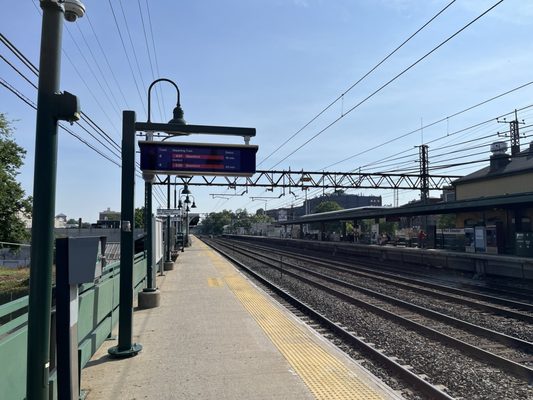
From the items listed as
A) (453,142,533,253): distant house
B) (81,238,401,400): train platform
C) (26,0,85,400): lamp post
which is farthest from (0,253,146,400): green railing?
(453,142,533,253): distant house

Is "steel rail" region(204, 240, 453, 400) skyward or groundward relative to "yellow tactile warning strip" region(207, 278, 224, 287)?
groundward

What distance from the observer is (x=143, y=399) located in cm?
504

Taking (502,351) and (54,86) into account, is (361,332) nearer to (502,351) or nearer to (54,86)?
(502,351)

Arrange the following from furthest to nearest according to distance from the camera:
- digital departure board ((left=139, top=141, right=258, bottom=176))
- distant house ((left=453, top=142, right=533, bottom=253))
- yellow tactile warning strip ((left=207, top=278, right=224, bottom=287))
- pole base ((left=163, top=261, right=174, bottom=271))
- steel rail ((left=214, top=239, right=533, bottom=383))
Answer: distant house ((left=453, top=142, right=533, bottom=253)), pole base ((left=163, top=261, right=174, bottom=271)), yellow tactile warning strip ((left=207, top=278, right=224, bottom=287)), digital departure board ((left=139, top=141, right=258, bottom=176)), steel rail ((left=214, top=239, right=533, bottom=383))

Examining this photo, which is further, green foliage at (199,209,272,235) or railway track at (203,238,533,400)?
green foliage at (199,209,272,235)

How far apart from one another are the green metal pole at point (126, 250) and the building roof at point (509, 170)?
110 ft

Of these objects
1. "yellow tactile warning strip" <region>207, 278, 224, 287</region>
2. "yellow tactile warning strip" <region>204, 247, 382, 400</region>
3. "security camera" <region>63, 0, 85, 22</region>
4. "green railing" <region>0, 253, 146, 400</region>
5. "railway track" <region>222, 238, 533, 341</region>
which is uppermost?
"security camera" <region>63, 0, 85, 22</region>

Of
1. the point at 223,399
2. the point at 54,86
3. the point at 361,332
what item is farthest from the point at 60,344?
the point at 361,332

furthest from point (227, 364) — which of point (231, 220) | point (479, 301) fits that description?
point (231, 220)

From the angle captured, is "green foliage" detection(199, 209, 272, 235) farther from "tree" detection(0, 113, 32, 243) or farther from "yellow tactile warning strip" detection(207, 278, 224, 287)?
"yellow tactile warning strip" detection(207, 278, 224, 287)

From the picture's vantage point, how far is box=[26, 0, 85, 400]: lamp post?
Answer: 11.3 feet

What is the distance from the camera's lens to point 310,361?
6578 millimetres

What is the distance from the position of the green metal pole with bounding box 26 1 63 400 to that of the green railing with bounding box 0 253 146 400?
0.18m

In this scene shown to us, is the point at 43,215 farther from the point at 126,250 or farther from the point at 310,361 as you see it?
the point at 310,361
